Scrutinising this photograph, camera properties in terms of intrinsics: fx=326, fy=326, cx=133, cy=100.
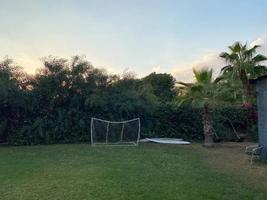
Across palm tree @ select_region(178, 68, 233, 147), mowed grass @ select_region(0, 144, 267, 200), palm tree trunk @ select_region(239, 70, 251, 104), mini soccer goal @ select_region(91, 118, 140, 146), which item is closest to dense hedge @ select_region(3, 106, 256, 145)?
mini soccer goal @ select_region(91, 118, 140, 146)

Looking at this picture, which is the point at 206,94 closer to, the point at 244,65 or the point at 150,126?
the point at 150,126

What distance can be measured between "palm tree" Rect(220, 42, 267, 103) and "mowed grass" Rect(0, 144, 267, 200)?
399 inches

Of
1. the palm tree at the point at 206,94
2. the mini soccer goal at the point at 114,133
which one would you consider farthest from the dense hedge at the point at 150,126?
the palm tree at the point at 206,94

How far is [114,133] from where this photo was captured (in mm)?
13977

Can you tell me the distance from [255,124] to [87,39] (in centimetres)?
978

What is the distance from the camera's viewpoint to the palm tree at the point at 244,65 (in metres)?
19.2

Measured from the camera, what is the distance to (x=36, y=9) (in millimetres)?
11344

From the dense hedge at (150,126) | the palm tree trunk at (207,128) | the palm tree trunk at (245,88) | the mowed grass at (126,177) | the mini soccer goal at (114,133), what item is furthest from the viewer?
the palm tree trunk at (245,88)

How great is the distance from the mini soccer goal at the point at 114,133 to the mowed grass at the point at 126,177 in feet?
11.7

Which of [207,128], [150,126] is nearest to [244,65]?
[207,128]

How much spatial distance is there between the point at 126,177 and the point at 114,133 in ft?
23.5

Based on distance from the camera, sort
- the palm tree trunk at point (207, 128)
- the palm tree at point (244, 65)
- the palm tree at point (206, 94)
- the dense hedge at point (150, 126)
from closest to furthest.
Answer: the palm tree at point (206, 94)
the palm tree trunk at point (207, 128)
the dense hedge at point (150, 126)
the palm tree at point (244, 65)

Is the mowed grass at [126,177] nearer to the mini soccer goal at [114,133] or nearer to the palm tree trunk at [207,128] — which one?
the palm tree trunk at [207,128]

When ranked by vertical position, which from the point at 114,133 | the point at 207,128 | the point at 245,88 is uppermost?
the point at 245,88
